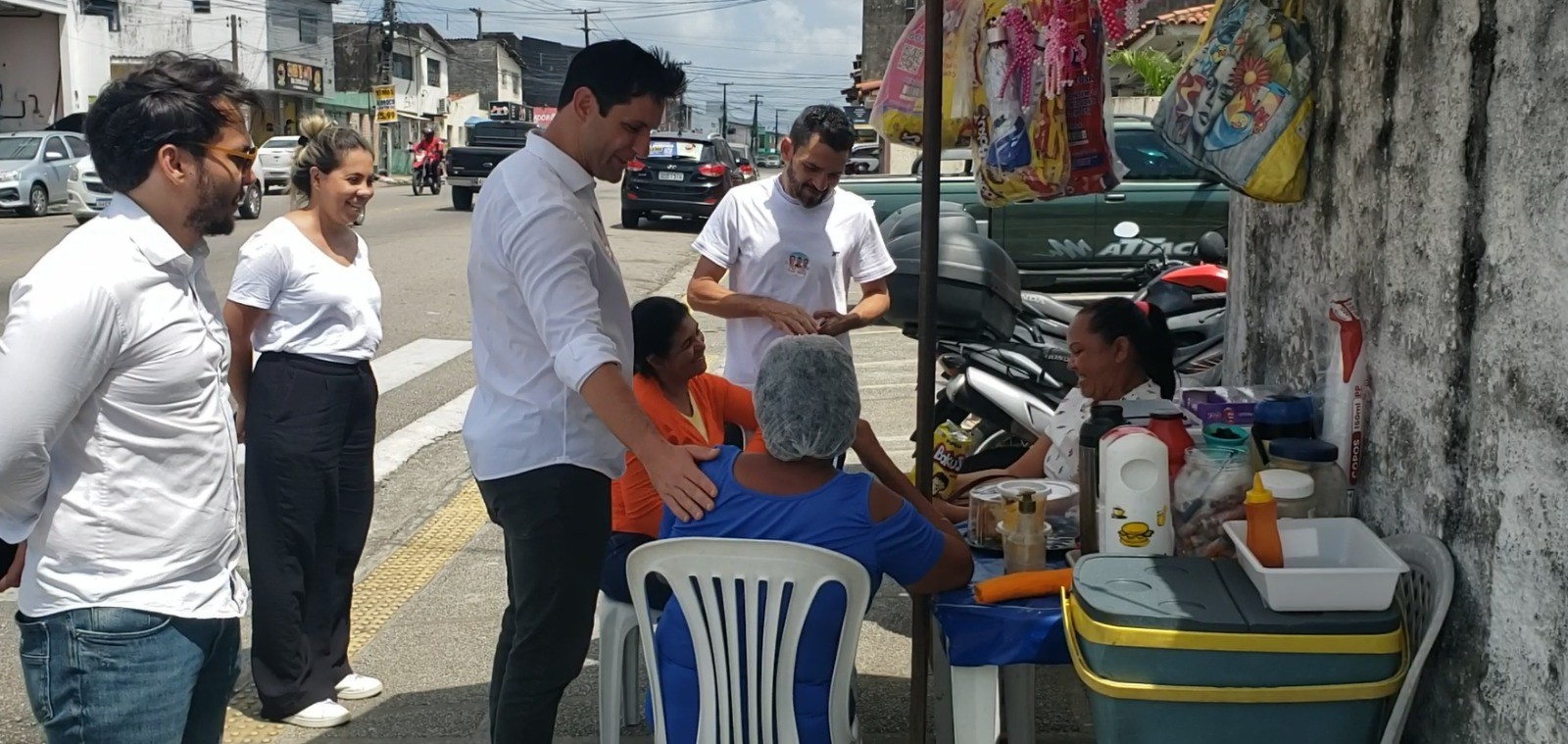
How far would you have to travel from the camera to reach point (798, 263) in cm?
437

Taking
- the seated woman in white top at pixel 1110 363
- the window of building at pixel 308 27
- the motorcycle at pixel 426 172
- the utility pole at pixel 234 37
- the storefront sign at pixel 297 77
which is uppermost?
the window of building at pixel 308 27

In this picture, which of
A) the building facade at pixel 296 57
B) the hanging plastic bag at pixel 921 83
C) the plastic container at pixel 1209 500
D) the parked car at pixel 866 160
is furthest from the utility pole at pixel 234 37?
the plastic container at pixel 1209 500

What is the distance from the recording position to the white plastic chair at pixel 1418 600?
2.39 metres

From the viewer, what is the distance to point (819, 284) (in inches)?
174

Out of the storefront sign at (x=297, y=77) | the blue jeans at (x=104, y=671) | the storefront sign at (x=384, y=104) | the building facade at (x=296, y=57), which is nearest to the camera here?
the blue jeans at (x=104, y=671)

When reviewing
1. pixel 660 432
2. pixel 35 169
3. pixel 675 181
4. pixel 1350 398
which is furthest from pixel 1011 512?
pixel 35 169

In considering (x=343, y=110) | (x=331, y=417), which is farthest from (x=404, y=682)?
(x=343, y=110)

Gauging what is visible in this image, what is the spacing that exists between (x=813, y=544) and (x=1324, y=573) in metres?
0.95

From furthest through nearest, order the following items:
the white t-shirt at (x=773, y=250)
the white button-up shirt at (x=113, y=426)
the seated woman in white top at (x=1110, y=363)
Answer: the white t-shirt at (x=773, y=250) → the seated woman in white top at (x=1110, y=363) → the white button-up shirt at (x=113, y=426)

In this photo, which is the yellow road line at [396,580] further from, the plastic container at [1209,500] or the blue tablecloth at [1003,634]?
the plastic container at [1209,500]

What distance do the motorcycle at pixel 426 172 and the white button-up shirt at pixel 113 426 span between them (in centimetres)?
3309

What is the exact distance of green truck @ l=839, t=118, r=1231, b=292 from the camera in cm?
1237

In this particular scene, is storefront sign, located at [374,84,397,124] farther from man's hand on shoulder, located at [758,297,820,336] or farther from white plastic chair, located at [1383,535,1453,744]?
white plastic chair, located at [1383,535,1453,744]

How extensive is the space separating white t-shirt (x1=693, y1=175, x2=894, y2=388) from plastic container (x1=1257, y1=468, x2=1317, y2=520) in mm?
1871
